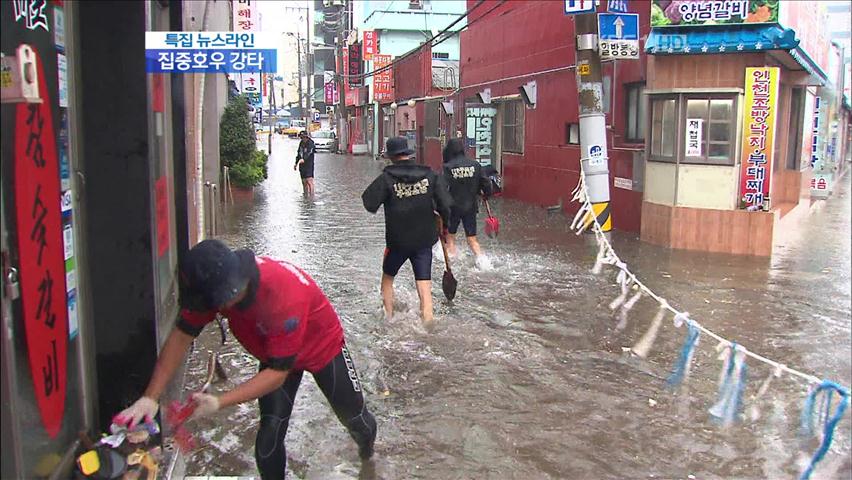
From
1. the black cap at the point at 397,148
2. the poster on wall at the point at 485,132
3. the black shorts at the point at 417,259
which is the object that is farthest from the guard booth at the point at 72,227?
the poster on wall at the point at 485,132

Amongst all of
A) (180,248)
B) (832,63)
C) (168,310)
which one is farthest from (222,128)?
(832,63)

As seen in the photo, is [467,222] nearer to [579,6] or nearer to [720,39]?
[579,6]

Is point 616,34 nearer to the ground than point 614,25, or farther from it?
nearer to the ground

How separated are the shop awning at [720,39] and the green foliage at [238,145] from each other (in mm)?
8754

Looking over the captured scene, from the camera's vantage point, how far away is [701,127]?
11.6m

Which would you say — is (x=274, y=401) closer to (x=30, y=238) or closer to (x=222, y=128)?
(x=30, y=238)

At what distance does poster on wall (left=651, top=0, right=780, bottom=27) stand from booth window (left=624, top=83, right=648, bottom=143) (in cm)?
173

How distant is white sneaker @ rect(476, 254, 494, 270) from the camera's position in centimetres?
1011

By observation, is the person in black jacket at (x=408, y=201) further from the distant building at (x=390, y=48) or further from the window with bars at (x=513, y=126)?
the distant building at (x=390, y=48)

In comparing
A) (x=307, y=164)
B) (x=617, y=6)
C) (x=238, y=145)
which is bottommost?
(x=307, y=164)

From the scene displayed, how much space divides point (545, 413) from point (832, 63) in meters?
19.5

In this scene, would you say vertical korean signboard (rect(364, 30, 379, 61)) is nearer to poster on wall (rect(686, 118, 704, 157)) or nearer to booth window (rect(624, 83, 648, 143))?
booth window (rect(624, 83, 648, 143))

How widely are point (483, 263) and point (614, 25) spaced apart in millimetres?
3529
